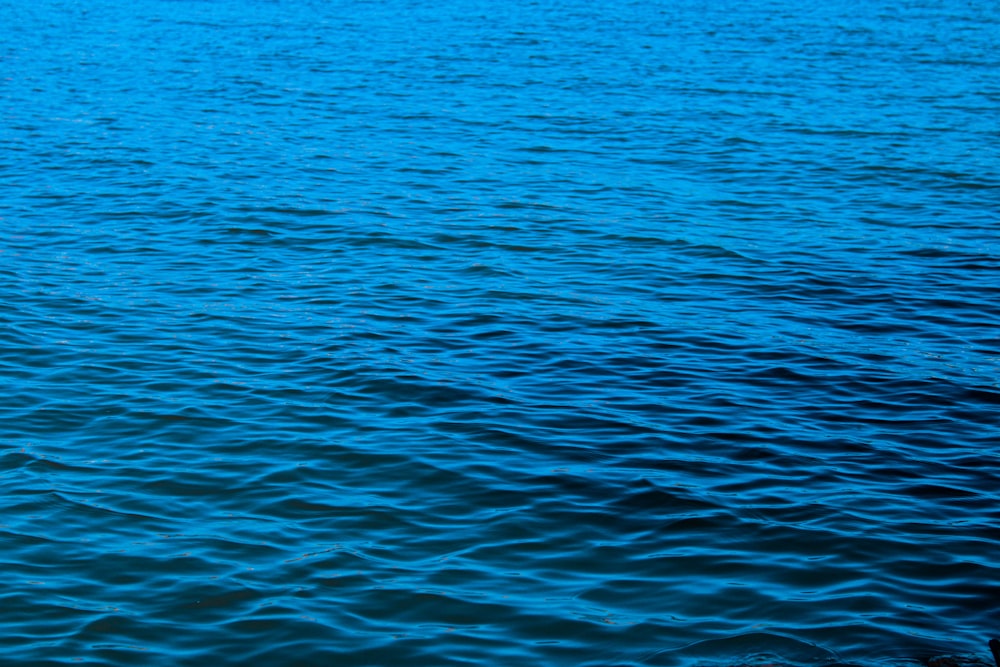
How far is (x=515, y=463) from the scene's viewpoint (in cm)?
968

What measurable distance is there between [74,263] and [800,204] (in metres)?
10.9

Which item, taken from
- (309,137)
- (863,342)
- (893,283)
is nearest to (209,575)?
(863,342)

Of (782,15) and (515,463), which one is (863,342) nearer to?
(515,463)

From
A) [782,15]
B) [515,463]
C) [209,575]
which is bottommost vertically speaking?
[209,575]

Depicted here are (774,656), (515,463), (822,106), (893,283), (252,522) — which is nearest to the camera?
(774,656)

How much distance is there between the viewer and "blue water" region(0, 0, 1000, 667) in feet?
24.8

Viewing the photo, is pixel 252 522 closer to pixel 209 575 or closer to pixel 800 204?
pixel 209 575

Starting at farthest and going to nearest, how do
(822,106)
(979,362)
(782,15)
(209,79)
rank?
(782,15), (209,79), (822,106), (979,362)

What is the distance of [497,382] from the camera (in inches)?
448

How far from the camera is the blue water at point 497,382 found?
24.8 feet

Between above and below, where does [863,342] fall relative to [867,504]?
above

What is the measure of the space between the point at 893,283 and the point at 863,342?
237cm

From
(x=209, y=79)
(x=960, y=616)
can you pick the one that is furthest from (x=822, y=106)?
(x=960, y=616)

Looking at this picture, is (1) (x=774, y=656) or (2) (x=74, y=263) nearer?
(1) (x=774, y=656)
